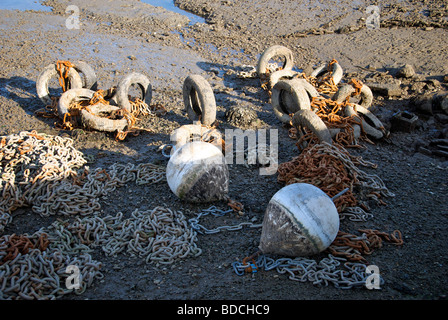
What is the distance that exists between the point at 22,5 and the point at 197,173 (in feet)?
52.6

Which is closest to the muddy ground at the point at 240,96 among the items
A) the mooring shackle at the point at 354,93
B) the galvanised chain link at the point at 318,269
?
the galvanised chain link at the point at 318,269

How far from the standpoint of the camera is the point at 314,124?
6875 mm

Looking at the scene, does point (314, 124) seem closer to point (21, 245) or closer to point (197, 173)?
point (197, 173)

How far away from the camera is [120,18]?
1506 cm

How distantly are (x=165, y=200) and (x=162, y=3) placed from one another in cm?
1346

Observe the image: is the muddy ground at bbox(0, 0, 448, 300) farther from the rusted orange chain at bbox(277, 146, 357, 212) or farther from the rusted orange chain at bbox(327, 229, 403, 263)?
the rusted orange chain at bbox(277, 146, 357, 212)

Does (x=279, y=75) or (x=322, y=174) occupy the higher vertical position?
(x=279, y=75)

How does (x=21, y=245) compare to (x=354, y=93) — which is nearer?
(x=21, y=245)

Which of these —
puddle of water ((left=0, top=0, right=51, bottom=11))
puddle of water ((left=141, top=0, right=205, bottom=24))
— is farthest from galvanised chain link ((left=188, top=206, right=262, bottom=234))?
puddle of water ((left=0, top=0, right=51, bottom=11))

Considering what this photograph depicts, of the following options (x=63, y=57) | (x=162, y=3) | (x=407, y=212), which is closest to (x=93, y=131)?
(x=63, y=57)

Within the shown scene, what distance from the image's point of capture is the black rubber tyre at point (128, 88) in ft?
27.6

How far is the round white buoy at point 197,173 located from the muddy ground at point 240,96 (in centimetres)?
26

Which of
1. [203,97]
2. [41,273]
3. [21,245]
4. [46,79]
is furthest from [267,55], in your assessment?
[41,273]

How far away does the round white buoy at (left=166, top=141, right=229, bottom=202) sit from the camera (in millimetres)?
5555
